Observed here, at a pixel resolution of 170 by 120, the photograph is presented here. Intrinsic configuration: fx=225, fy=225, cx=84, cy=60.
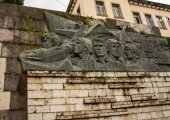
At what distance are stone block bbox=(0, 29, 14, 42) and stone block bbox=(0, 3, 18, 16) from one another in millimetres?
582

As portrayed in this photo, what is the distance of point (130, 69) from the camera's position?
6.51m

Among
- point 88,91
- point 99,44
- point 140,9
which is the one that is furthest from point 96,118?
point 140,9

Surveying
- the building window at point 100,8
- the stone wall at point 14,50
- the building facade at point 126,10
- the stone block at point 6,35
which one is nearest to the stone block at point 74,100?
the stone wall at point 14,50

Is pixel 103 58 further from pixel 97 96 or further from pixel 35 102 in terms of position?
pixel 35 102

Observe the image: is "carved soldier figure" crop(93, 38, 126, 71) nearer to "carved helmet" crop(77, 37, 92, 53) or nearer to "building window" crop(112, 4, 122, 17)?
"carved helmet" crop(77, 37, 92, 53)

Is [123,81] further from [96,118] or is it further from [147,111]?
[96,118]

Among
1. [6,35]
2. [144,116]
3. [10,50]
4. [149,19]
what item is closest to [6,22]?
[6,35]

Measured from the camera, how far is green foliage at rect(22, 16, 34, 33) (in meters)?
5.96

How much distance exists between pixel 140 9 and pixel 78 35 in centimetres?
1844

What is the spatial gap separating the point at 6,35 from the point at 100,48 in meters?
2.52

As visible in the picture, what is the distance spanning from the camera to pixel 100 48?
633 centimetres

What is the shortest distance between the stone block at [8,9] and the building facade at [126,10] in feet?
40.3

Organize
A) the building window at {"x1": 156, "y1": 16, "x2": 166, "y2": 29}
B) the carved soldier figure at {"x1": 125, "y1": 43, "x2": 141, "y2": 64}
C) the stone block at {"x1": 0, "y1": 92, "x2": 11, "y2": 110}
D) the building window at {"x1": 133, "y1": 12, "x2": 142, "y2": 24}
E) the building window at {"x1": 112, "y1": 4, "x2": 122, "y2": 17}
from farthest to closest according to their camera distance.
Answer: the building window at {"x1": 156, "y1": 16, "x2": 166, "y2": 29}, the building window at {"x1": 133, "y1": 12, "x2": 142, "y2": 24}, the building window at {"x1": 112, "y1": 4, "x2": 122, "y2": 17}, the carved soldier figure at {"x1": 125, "y1": 43, "x2": 141, "y2": 64}, the stone block at {"x1": 0, "y1": 92, "x2": 11, "y2": 110}

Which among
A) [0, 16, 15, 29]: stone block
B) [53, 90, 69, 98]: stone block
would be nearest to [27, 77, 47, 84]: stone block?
[53, 90, 69, 98]: stone block
